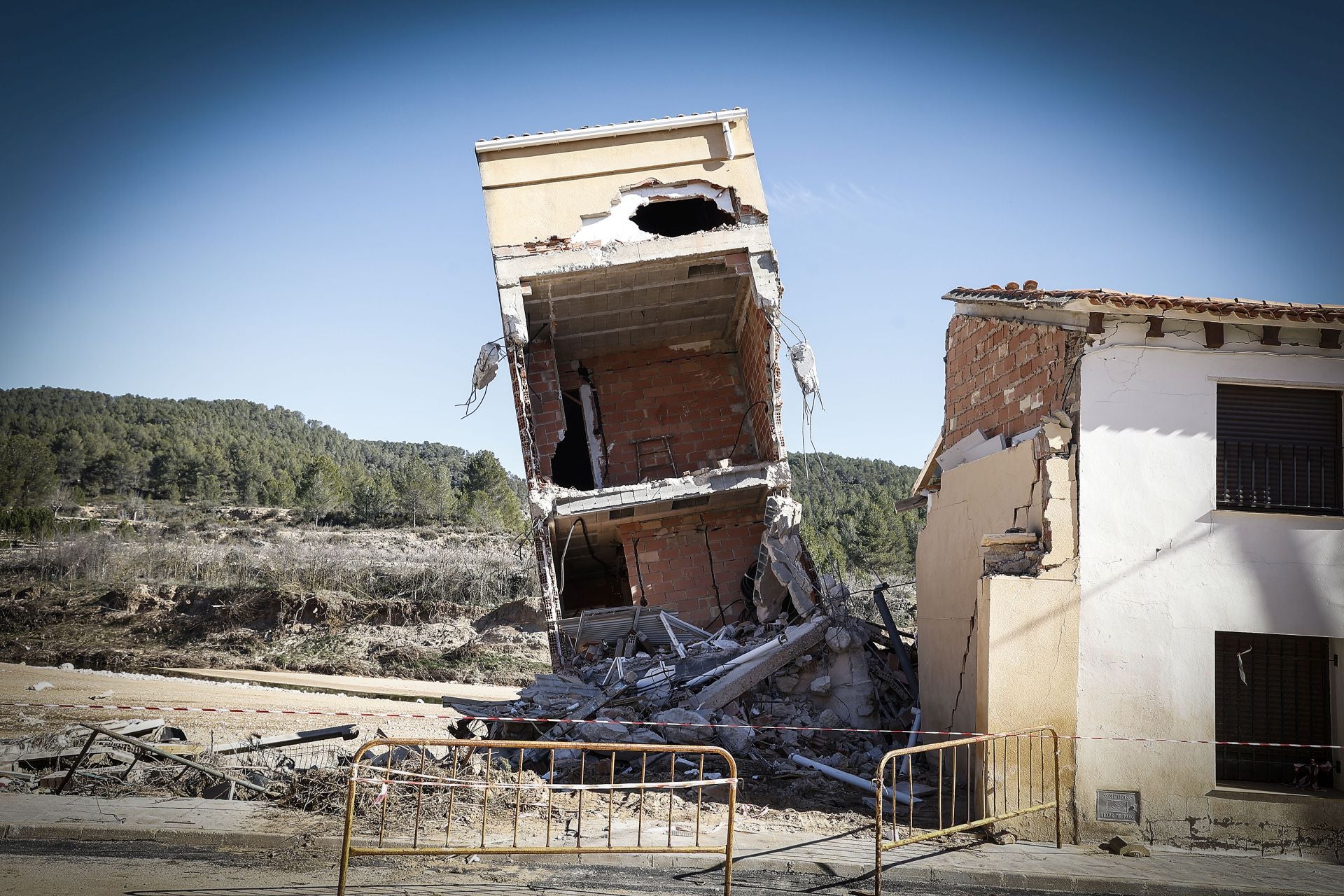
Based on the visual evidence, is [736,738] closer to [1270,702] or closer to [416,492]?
[1270,702]

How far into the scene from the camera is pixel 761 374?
1698 cm

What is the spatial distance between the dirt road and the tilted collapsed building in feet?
13.1

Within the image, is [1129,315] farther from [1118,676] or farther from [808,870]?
[808,870]

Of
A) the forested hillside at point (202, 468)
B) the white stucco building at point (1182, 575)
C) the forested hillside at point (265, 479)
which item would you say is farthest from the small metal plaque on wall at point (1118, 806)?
the forested hillside at point (202, 468)

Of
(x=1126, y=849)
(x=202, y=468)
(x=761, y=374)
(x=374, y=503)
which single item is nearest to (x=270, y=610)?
(x=761, y=374)

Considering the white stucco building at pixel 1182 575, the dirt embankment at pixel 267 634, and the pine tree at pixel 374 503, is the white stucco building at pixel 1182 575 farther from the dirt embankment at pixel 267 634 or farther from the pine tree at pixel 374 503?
the pine tree at pixel 374 503

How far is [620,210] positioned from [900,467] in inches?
2773

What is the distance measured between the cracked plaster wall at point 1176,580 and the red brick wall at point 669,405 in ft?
28.3

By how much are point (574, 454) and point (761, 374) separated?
381 cm

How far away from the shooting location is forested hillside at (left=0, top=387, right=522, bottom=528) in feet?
179

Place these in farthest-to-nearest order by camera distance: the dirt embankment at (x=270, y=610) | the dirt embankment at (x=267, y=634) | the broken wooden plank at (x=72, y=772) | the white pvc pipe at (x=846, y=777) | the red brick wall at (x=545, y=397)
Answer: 1. the dirt embankment at (x=270, y=610)
2. the dirt embankment at (x=267, y=634)
3. the red brick wall at (x=545, y=397)
4. the white pvc pipe at (x=846, y=777)
5. the broken wooden plank at (x=72, y=772)

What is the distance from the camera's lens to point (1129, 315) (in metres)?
9.96

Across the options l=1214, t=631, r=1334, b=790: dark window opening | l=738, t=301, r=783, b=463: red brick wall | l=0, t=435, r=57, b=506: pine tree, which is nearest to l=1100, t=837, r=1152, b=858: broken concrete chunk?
l=1214, t=631, r=1334, b=790: dark window opening

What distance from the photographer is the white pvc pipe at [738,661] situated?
12.6m
